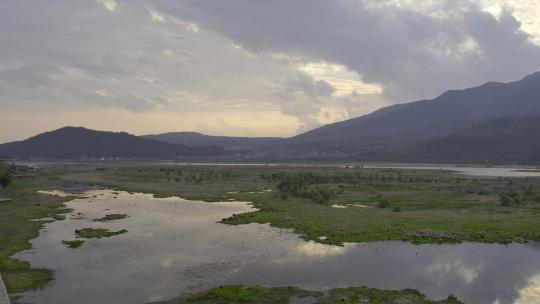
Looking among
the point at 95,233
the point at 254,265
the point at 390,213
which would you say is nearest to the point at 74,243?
the point at 95,233

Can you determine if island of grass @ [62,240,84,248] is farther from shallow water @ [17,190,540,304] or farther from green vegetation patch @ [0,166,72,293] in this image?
green vegetation patch @ [0,166,72,293]

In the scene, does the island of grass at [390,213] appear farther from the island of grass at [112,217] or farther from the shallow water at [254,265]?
the island of grass at [112,217]

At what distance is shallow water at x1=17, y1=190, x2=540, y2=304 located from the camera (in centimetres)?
3134

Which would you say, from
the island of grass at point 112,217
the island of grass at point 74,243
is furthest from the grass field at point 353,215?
the island of grass at point 74,243

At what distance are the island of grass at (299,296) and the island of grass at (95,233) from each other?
77.7ft

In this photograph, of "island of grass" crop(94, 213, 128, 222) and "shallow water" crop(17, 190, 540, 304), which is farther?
"island of grass" crop(94, 213, 128, 222)

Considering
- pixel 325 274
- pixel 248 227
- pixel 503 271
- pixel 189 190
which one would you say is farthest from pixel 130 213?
pixel 503 271

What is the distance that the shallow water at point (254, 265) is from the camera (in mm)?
31344

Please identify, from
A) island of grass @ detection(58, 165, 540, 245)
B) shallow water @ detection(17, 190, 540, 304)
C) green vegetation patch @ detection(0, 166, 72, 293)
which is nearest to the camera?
shallow water @ detection(17, 190, 540, 304)

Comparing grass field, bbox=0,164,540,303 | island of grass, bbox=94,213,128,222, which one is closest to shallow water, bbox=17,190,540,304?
grass field, bbox=0,164,540,303

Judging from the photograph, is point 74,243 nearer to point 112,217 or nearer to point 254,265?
point 112,217

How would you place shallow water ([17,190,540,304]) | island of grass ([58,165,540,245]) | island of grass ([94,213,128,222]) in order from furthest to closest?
island of grass ([94,213,128,222]) → island of grass ([58,165,540,245]) → shallow water ([17,190,540,304])

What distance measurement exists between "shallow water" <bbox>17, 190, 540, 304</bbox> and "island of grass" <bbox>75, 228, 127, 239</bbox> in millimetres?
1106

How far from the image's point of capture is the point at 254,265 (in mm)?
37531
